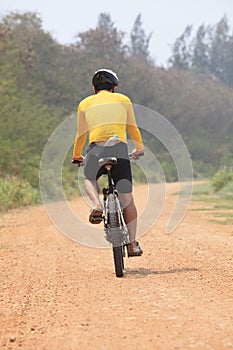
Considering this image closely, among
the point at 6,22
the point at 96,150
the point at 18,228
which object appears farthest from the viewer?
the point at 6,22

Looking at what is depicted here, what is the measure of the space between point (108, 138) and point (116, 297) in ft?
5.86

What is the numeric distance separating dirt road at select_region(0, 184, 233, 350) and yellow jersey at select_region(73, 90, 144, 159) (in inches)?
51.5

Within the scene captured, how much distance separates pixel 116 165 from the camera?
6707 mm

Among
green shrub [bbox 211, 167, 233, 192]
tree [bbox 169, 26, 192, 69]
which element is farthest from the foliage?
green shrub [bbox 211, 167, 233, 192]

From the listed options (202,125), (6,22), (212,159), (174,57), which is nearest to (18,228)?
(6,22)

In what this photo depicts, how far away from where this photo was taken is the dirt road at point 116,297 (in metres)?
4.11

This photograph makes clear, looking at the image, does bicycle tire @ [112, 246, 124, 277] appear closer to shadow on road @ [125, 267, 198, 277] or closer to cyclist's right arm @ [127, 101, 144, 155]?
shadow on road @ [125, 267, 198, 277]

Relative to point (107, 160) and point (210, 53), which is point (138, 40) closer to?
point (210, 53)

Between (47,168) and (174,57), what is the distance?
196 feet

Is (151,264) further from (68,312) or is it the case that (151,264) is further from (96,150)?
(68,312)

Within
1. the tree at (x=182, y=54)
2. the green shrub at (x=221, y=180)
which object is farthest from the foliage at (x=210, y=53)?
the green shrub at (x=221, y=180)

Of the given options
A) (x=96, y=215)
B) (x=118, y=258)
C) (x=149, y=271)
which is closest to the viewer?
(x=118, y=258)

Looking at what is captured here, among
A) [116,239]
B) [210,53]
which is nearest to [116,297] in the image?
[116,239]

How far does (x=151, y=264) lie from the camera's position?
7.36 metres
